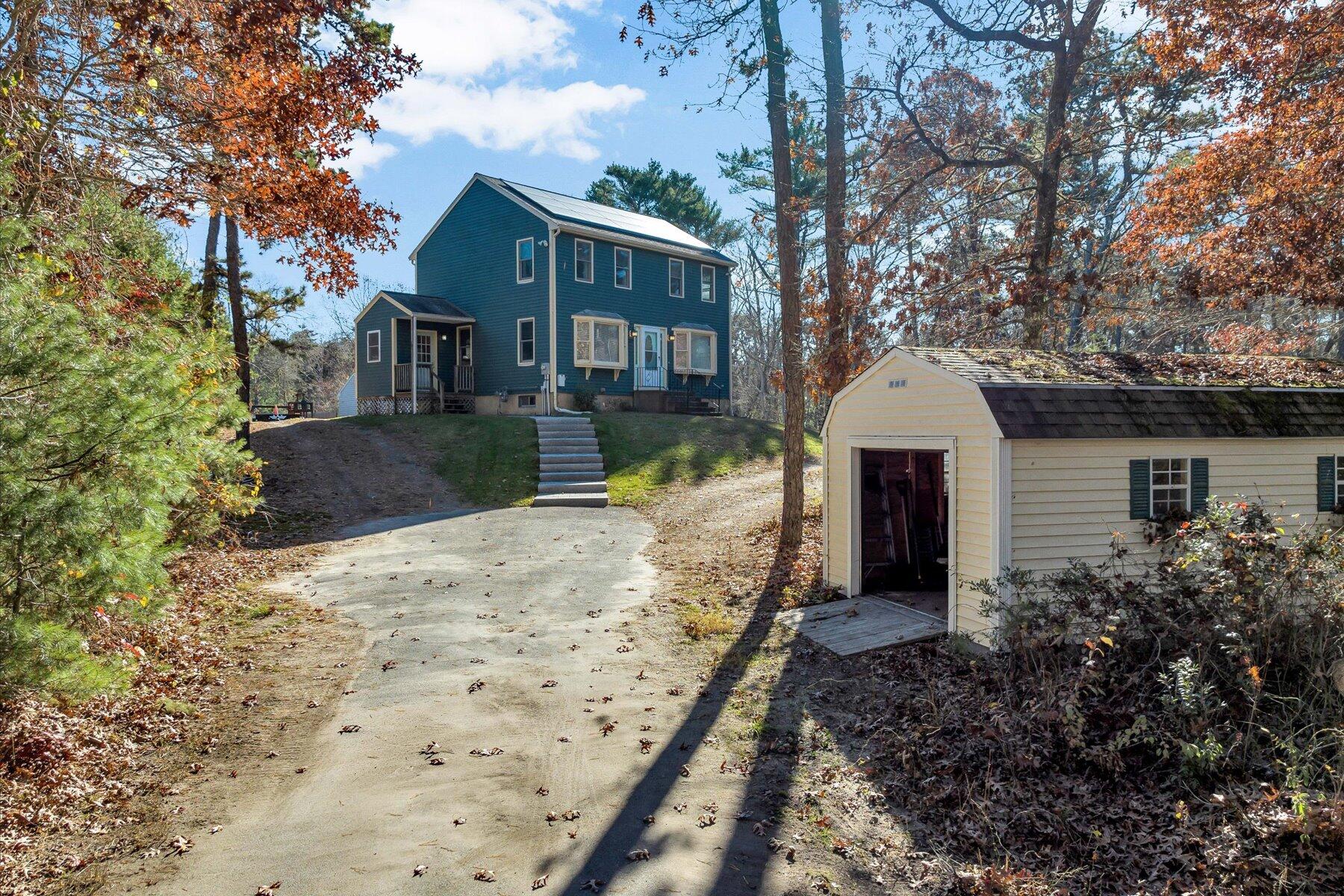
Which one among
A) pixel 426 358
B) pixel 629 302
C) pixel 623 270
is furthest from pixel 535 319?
pixel 426 358

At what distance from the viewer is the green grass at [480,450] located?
727 inches

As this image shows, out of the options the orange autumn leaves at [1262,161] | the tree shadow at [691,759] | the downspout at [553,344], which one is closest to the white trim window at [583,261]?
the downspout at [553,344]

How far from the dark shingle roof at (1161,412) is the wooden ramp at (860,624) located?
2568mm

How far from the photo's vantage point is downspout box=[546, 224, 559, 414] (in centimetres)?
2434

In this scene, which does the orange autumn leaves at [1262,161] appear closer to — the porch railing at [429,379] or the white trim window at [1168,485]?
the white trim window at [1168,485]

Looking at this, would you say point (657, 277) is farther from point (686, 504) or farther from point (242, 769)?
point (242, 769)

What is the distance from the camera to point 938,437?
28.1 feet

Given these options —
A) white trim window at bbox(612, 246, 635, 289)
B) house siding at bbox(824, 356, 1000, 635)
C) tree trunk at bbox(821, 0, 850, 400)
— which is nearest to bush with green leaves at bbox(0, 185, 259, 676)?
house siding at bbox(824, 356, 1000, 635)

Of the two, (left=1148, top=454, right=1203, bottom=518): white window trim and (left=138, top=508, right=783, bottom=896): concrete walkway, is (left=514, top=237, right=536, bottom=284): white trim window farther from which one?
(left=1148, top=454, right=1203, bottom=518): white window trim

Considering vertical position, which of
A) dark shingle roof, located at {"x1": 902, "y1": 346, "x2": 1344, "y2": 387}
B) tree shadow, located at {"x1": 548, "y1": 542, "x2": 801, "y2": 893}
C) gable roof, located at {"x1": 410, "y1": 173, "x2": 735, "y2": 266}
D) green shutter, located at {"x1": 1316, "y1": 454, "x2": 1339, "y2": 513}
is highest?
gable roof, located at {"x1": 410, "y1": 173, "x2": 735, "y2": 266}

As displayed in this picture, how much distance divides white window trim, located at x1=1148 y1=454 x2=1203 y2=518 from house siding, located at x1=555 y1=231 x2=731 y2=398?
61.5 ft

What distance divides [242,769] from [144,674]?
7.12 ft

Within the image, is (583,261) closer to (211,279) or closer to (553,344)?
(553,344)

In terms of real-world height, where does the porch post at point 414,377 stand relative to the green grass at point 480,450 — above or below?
above
